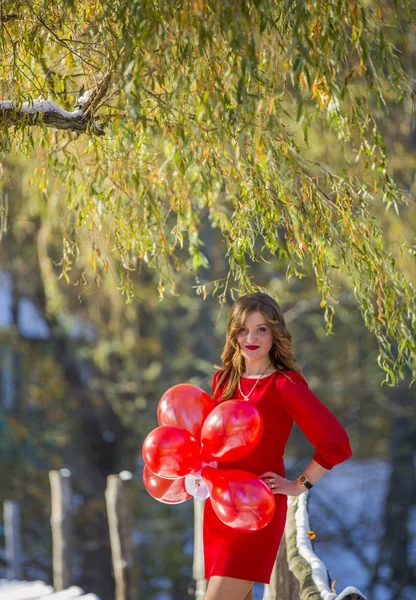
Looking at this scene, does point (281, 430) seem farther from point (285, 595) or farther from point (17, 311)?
point (17, 311)

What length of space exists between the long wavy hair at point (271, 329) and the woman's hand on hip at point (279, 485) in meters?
0.31

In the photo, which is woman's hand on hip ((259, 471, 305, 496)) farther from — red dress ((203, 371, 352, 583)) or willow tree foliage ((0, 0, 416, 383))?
willow tree foliage ((0, 0, 416, 383))

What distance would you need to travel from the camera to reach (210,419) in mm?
2854

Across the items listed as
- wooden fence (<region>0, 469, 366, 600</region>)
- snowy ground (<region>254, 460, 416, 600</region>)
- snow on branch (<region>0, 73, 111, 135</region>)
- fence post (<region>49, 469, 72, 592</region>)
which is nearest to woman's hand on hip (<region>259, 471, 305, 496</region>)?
wooden fence (<region>0, 469, 366, 600</region>)

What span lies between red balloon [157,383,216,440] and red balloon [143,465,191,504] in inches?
6.6

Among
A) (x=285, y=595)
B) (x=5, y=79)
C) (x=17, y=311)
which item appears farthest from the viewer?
(x=17, y=311)

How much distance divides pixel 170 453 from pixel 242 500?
0.99ft

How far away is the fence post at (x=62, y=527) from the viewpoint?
22.7ft

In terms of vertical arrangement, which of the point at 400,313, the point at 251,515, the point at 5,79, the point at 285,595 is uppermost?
the point at 5,79

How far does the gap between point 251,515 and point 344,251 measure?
1023 mm

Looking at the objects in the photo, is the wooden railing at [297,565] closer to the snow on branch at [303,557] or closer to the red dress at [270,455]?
the snow on branch at [303,557]

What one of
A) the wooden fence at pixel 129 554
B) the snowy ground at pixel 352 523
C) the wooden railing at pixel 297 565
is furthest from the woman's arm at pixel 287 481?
the snowy ground at pixel 352 523

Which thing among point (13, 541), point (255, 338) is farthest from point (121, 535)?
point (255, 338)

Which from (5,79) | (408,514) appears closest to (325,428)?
(5,79)
